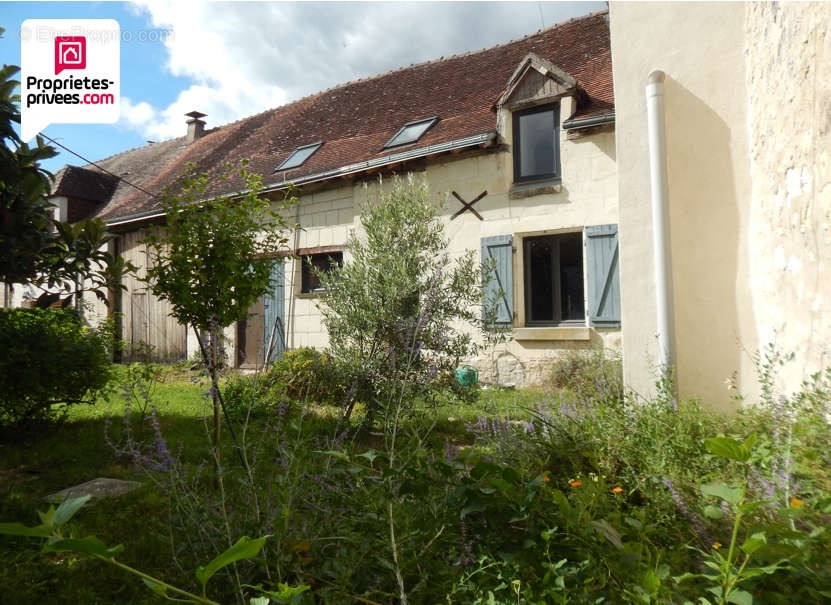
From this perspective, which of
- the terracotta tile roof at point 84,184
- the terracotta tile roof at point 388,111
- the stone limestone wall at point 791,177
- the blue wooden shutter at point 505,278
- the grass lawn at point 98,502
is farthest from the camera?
the terracotta tile roof at point 84,184

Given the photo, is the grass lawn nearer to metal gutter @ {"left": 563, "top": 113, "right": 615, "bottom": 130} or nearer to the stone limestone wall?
the stone limestone wall

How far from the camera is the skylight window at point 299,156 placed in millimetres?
10784

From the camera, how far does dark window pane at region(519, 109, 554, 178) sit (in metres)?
7.95

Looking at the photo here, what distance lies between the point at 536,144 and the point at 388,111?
4096mm

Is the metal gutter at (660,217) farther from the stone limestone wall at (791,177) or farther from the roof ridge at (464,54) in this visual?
the roof ridge at (464,54)

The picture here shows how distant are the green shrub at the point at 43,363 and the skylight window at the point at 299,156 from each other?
6.35 metres

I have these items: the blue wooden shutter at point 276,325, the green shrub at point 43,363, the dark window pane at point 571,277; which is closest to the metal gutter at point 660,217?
the dark window pane at point 571,277

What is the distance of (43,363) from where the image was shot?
15.0 feet

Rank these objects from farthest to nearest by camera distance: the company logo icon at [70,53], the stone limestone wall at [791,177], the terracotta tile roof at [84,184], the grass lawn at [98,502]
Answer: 1. the terracotta tile roof at [84,184]
2. the company logo icon at [70,53]
3. the stone limestone wall at [791,177]
4. the grass lawn at [98,502]

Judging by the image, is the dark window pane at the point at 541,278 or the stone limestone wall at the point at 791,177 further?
the dark window pane at the point at 541,278

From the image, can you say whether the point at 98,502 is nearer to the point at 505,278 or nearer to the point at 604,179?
the point at 505,278

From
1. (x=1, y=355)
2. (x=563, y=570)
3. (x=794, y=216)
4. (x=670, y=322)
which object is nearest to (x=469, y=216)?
(x=670, y=322)

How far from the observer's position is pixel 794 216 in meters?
3.15

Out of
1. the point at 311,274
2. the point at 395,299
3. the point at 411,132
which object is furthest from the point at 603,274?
the point at 311,274
